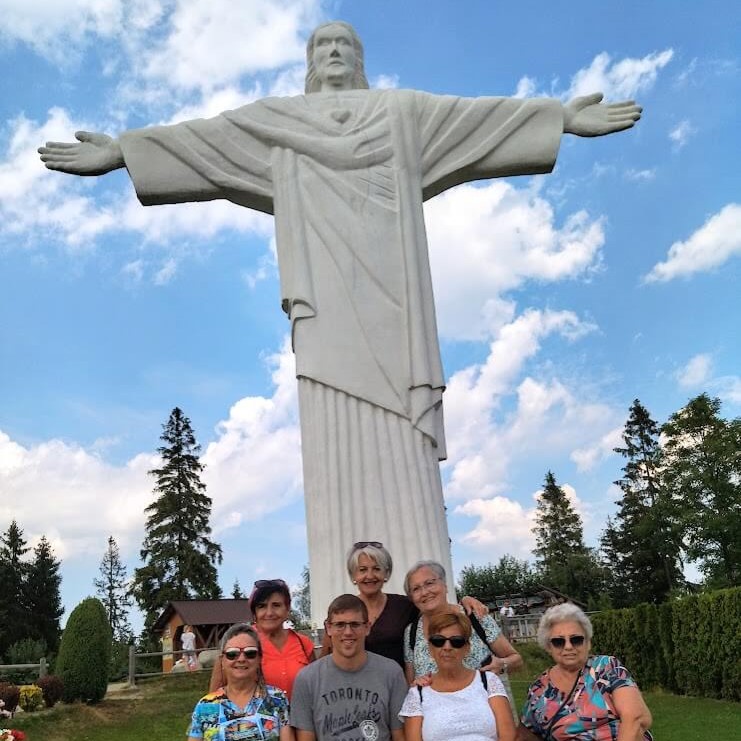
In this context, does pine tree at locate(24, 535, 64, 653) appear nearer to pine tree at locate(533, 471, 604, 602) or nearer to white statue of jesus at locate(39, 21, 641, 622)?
pine tree at locate(533, 471, 604, 602)

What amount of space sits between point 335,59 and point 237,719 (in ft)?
17.5

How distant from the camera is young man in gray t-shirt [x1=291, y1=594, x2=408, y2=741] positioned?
3096 millimetres

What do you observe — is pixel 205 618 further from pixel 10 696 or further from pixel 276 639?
pixel 276 639

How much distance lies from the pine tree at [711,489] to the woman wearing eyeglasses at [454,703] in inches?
1202

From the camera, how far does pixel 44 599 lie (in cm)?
4662

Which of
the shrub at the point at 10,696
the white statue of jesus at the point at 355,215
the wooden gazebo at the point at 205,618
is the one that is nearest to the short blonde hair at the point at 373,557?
the white statue of jesus at the point at 355,215

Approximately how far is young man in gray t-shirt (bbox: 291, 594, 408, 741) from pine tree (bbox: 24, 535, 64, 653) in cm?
4664

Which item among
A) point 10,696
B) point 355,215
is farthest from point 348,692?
point 10,696

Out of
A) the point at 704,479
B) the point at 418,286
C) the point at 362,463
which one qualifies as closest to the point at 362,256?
the point at 418,286

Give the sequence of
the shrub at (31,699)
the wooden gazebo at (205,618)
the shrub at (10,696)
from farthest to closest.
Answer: the wooden gazebo at (205,618) < the shrub at (31,699) < the shrub at (10,696)

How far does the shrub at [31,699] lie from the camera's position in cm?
1560

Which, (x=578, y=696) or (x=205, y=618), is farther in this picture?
(x=205, y=618)

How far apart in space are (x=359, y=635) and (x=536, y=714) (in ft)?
2.75

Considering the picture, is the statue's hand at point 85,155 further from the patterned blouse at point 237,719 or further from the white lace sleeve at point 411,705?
the white lace sleeve at point 411,705
